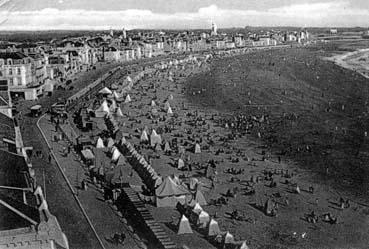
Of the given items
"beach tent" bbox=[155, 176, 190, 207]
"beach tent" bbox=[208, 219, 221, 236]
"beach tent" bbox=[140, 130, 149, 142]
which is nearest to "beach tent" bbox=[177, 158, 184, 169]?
"beach tent" bbox=[140, 130, 149, 142]

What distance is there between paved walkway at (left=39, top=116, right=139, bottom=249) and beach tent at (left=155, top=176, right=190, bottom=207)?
1.99 metres

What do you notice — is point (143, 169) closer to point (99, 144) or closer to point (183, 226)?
point (99, 144)

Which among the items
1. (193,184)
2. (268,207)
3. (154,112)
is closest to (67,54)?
(154,112)

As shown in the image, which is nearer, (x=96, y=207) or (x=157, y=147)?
(x=96, y=207)

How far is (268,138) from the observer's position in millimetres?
34062

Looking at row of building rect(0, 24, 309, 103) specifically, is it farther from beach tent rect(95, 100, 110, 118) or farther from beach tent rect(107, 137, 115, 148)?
beach tent rect(107, 137, 115, 148)

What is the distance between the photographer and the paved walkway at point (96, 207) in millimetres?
16828

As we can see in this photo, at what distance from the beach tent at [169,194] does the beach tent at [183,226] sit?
8.18 feet

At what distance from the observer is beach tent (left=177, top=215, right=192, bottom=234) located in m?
17.7

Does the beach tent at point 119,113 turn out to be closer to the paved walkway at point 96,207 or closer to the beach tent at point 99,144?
the beach tent at point 99,144

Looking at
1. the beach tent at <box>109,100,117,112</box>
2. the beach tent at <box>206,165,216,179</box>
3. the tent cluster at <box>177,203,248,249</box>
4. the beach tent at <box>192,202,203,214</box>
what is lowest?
the beach tent at <box>206,165,216,179</box>

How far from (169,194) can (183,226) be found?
8.78 ft

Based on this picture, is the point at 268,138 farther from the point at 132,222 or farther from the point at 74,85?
the point at 74,85

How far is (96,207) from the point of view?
19422 millimetres
